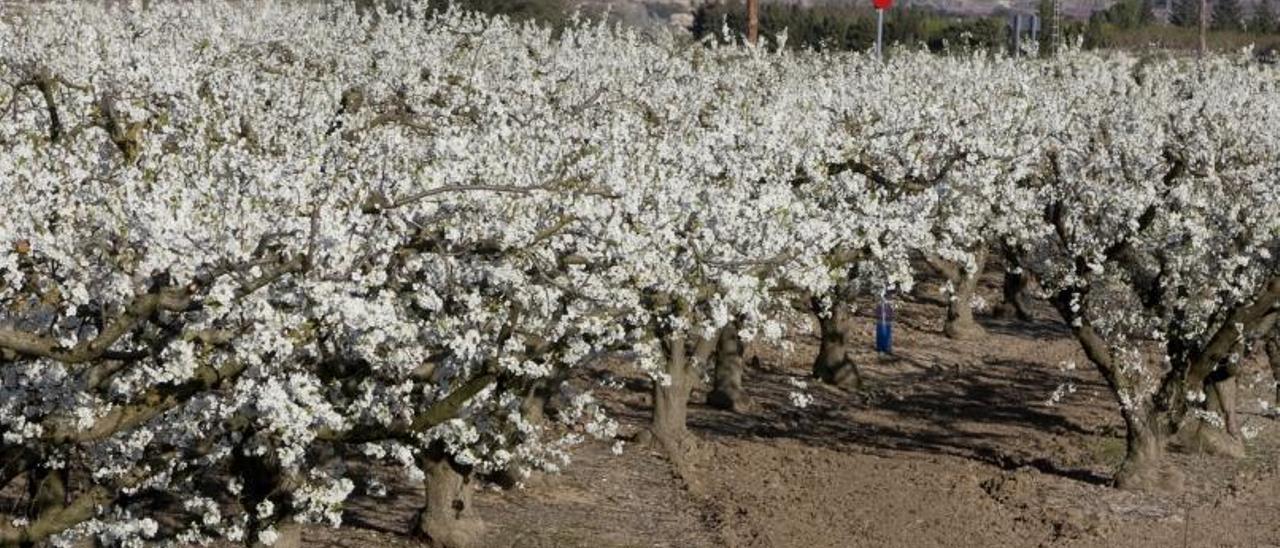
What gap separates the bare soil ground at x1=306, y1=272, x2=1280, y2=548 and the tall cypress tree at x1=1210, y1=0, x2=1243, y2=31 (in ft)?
224

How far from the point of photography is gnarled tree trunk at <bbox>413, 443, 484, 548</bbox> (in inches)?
617

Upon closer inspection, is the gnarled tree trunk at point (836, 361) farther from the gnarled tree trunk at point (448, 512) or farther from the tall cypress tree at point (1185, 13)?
the tall cypress tree at point (1185, 13)

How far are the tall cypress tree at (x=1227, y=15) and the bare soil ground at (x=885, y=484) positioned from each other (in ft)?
224

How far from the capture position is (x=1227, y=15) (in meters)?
95.3

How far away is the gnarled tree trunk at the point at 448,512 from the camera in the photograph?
51.4ft

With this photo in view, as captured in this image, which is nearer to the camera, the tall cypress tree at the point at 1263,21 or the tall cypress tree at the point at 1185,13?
Result: the tall cypress tree at the point at 1263,21

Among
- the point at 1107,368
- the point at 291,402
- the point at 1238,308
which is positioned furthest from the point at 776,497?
the point at 291,402

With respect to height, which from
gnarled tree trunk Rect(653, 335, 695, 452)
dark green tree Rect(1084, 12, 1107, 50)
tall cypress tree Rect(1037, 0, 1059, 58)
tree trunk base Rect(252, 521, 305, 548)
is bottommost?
gnarled tree trunk Rect(653, 335, 695, 452)

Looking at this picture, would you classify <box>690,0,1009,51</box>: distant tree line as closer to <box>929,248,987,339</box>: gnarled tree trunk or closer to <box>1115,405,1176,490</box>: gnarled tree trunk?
<box>929,248,987,339</box>: gnarled tree trunk

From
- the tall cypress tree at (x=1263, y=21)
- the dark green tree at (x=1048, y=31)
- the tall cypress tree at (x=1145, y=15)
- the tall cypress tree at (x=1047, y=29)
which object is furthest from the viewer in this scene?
the tall cypress tree at (x=1145, y=15)

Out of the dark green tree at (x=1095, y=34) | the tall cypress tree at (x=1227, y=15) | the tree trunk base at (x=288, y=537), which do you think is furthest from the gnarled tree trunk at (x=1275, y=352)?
the tall cypress tree at (x=1227, y=15)

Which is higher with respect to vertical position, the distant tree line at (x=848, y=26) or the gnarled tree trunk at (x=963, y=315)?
the distant tree line at (x=848, y=26)

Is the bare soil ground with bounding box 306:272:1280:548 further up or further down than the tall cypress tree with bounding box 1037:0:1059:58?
further down

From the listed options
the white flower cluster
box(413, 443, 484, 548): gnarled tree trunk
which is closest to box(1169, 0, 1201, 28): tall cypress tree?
the white flower cluster
